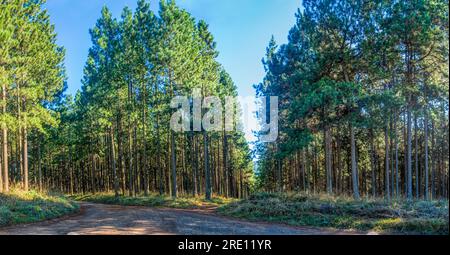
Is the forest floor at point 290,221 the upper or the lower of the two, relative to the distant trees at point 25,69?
lower

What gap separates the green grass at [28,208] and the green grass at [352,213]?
8.74 metres

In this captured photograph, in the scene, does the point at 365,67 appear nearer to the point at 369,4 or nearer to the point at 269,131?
the point at 369,4

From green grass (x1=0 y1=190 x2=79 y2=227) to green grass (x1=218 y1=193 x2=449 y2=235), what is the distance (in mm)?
8743

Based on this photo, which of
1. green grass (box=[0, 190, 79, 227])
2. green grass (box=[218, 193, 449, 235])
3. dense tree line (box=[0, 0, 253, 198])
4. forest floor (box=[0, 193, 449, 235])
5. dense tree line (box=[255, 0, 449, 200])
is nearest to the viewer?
forest floor (box=[0, 193, 449, 235])

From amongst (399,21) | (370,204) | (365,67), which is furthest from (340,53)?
(370,204)

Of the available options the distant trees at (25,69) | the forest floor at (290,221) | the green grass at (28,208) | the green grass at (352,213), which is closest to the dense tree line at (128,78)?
the distant trees at (25,69)

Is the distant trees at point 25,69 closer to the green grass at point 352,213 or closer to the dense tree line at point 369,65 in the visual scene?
the green grass at point 352,213

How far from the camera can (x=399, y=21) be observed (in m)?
18.6

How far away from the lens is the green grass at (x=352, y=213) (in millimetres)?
12172

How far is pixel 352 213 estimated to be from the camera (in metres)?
14.9

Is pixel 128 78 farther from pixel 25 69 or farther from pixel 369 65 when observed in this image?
pixel 369 65

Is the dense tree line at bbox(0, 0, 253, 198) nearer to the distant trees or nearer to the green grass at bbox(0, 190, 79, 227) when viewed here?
the distant trees

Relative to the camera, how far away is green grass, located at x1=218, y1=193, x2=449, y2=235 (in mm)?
12172

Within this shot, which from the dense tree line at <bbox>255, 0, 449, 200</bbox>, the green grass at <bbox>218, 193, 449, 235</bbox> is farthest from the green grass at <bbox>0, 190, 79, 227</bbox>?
the dense tree line at <bbox>255, 0, 449, 200</bbox>
